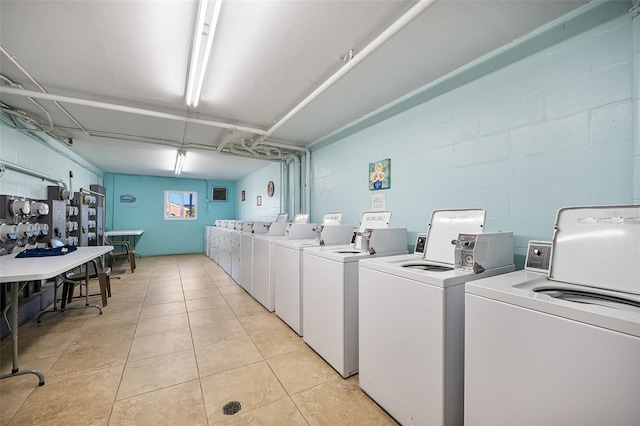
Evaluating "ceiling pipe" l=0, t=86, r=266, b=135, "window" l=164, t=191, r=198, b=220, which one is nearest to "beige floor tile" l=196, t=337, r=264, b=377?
"ceiling pipe" l=0, t=86, r=266, b=135

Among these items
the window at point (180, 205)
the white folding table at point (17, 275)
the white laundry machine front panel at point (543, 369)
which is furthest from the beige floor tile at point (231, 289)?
the window at point (180, 205)

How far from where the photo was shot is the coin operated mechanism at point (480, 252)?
155 cm

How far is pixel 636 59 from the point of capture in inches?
53.9

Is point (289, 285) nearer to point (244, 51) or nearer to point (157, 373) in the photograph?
point (157, 373)

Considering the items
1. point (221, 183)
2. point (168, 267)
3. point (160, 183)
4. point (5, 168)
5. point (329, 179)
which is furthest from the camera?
point (221, 183)

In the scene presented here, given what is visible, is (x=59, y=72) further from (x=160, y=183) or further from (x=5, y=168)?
(x=160, y=183)

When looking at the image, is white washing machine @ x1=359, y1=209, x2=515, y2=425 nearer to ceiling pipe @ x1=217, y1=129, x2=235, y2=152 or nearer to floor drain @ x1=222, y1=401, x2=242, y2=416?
floor drain @ x1=222, y1=401, x2=242, y2=416

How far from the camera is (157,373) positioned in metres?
2.05

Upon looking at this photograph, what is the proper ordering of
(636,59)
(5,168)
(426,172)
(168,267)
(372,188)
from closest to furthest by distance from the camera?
(636,59) < (426,172) < (5,168) < (372,188) < (168,267)

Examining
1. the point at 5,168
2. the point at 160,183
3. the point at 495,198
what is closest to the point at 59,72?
the point at 5,168

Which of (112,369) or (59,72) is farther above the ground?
(59,72)

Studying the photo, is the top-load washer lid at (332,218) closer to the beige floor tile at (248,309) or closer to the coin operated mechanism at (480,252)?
the beige floor tile at (248,309)

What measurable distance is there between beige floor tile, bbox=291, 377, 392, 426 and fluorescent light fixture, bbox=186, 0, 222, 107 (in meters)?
2.51

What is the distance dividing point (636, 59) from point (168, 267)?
7555 mm
